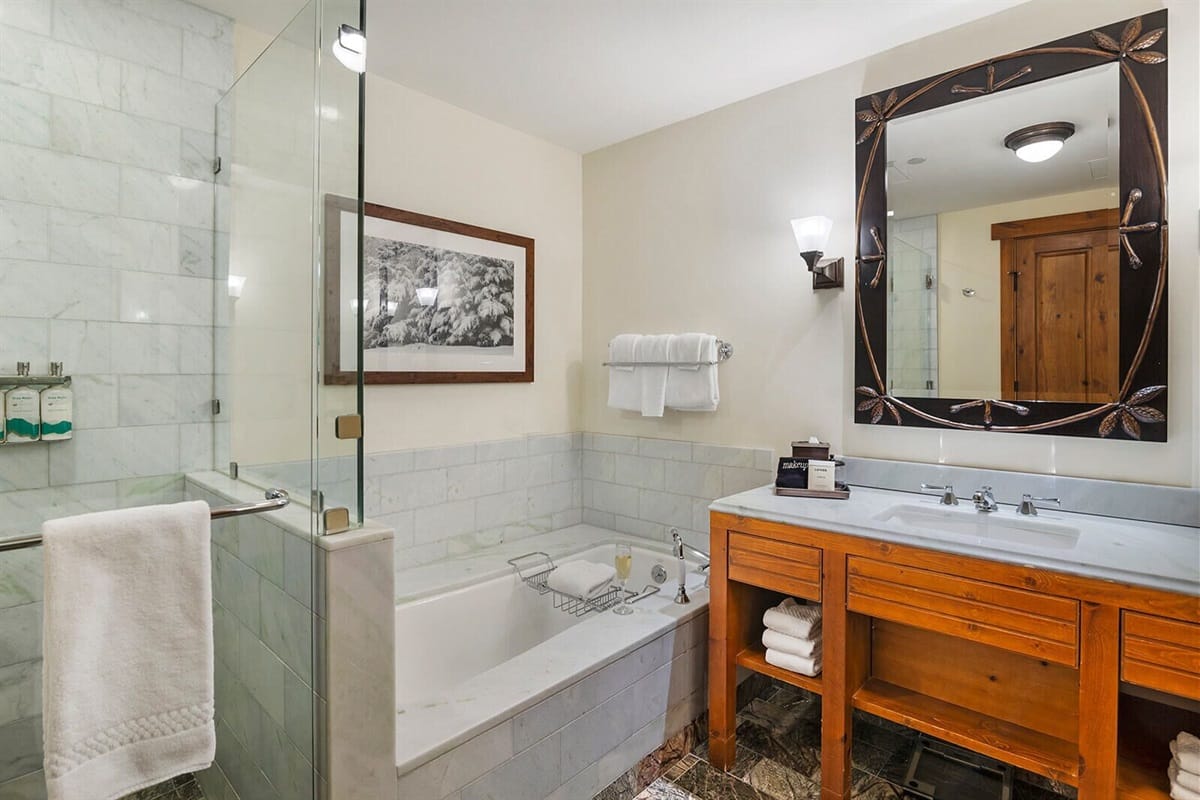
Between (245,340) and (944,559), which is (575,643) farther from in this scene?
(245,340)

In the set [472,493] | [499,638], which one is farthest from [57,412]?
[499,638]

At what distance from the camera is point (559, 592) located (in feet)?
8.52

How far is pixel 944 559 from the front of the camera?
5.56 ft

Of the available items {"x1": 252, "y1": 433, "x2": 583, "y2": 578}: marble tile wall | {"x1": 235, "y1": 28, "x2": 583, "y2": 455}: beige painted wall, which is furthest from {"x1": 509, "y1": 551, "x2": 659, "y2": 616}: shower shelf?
{"x1": 235, "y1": 28, "x2": 583, "y2": 455}: beige painted wall

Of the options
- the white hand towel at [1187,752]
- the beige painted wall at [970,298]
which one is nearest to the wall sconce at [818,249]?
the beige painted wall at [970,298]

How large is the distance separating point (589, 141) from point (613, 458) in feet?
5.58

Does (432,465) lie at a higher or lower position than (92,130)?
lower

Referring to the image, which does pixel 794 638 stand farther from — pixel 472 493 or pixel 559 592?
pixel 472 493

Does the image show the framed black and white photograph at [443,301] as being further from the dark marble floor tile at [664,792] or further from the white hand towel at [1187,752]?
the white hand towel at [1187,752]

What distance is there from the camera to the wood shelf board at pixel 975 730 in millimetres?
1615

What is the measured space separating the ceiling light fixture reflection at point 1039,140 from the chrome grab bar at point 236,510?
2.51 metres

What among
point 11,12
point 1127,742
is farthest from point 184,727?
point 1127,742

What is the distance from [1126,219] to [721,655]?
189 cm

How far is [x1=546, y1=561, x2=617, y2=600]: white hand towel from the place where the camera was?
253 cm
